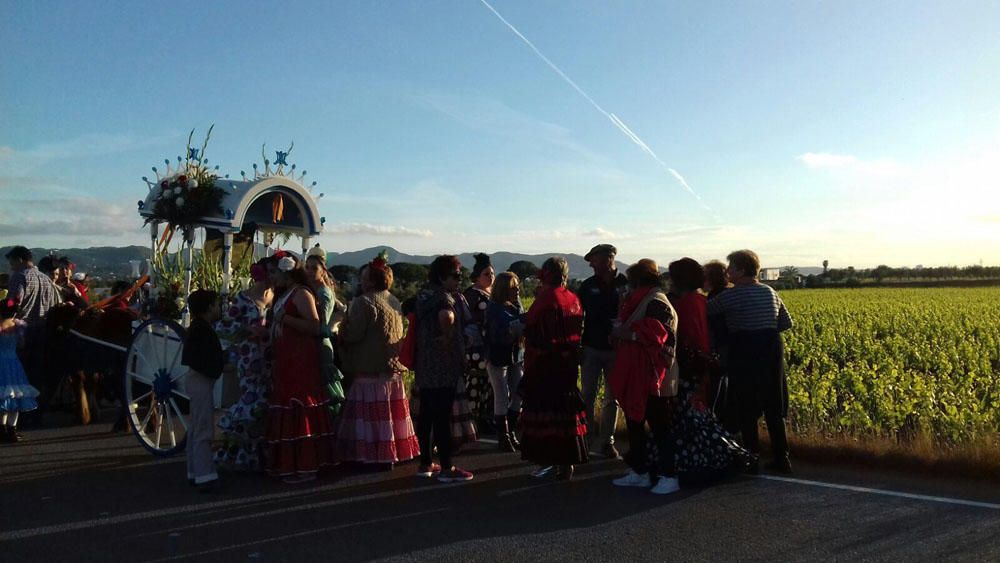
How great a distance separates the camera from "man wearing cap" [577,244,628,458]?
26.1 ft

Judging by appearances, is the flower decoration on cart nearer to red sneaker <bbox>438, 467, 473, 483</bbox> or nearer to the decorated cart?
the decorated cart

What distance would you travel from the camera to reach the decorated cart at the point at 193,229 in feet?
29.4

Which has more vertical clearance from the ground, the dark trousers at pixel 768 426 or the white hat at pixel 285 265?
the white hat at pixel 285 265

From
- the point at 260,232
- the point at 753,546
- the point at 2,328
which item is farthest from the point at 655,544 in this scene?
the point at 260,232

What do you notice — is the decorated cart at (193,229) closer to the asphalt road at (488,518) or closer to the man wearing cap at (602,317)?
the asphalt road at (488,518)

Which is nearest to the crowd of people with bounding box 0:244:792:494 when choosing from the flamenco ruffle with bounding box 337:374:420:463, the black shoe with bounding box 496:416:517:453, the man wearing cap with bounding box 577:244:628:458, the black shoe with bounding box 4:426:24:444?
the flamenco ruffle with bounding box 337:374:420:463

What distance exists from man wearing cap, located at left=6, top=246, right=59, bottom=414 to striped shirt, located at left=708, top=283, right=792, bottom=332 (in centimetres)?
800

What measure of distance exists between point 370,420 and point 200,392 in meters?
1.41

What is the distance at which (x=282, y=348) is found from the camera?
7.06 m

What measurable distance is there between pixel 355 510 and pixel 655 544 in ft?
7.25

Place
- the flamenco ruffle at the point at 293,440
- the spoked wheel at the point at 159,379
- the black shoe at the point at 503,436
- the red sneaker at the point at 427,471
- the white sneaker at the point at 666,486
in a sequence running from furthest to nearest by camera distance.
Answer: the black shoe at the point at 503,436 < the spoked wheel at the point at 159,379 < the red sneaker at the point at 427,471 < the flamenco ruffle at the point at 293,440 < the white sneaker at the point at 666,486

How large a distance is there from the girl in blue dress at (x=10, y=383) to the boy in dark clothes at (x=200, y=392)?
341cm

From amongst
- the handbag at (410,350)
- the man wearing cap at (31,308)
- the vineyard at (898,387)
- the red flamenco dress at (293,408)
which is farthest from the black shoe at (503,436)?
the man wearing cap at (31,308)

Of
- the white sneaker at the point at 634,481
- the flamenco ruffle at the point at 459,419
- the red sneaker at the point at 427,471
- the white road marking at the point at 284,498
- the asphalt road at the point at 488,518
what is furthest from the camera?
the flamenco ruffle at the point at 459,419
